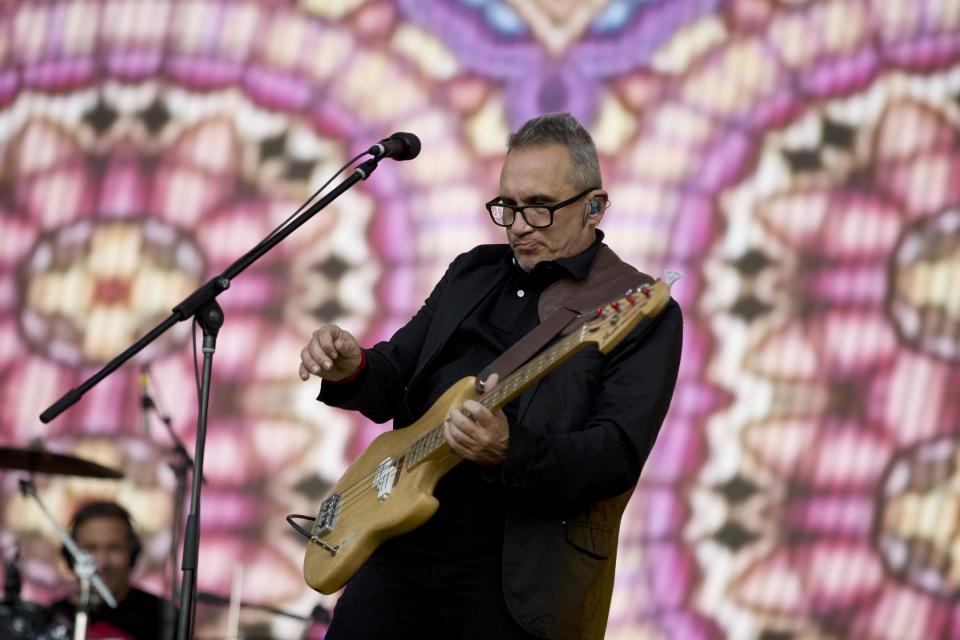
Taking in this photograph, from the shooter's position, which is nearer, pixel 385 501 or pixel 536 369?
pixel 536 369

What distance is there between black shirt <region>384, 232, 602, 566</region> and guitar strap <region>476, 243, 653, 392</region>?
2 cm

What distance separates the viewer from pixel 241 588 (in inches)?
215

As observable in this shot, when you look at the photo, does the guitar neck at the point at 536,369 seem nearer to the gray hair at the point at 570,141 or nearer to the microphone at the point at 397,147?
the gray hair at the point at 570,141

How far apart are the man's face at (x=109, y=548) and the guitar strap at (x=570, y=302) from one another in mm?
2280

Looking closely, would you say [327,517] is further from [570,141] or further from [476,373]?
[570,141]

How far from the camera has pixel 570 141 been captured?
2.96 m

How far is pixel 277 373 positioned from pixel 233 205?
0.69 meters

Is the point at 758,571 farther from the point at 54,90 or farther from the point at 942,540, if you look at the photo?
the point at 54,90

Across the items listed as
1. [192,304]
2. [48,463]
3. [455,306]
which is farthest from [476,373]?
[48,463]

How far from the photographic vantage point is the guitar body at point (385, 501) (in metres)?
2.71

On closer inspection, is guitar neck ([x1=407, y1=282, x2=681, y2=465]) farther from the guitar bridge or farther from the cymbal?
the cymbal

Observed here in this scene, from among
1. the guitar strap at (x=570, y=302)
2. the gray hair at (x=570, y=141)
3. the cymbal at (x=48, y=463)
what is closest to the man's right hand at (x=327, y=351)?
the guitar strap at (x=570, y=302)

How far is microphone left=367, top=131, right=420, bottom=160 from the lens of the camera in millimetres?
2964

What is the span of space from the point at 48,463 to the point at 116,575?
60 centimetres
